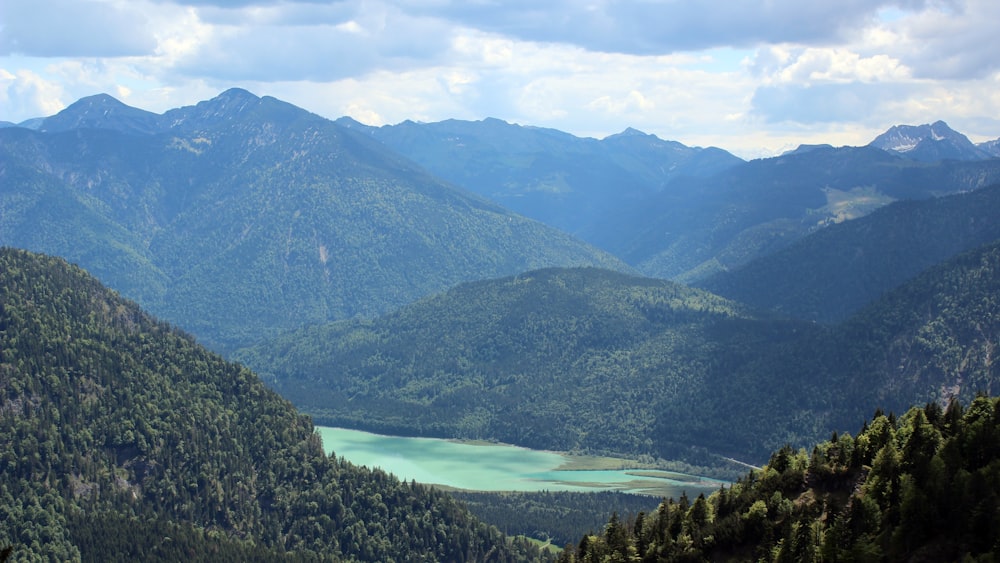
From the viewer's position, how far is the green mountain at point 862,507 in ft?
317

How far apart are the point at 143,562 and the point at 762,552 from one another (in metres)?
103

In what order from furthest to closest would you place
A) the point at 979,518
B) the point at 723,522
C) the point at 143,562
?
the point at 143,562
the point at 723,522
the point at 979,518

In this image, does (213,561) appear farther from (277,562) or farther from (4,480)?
(4,480)

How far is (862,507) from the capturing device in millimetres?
103562

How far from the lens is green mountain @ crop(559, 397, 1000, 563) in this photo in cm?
9669

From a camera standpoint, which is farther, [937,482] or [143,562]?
[143,562]

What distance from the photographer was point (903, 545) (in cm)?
9744

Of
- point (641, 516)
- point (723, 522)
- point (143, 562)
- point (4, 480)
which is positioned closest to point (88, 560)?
point (143, 562)

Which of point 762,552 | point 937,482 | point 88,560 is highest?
point 937,482

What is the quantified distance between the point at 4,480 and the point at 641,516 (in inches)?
4389

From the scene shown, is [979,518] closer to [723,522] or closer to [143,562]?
[723,522]

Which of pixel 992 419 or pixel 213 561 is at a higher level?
pixel 992 419

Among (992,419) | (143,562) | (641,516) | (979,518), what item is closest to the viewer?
(979,518)

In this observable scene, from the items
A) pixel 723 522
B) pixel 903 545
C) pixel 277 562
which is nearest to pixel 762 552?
pixel 723 522
